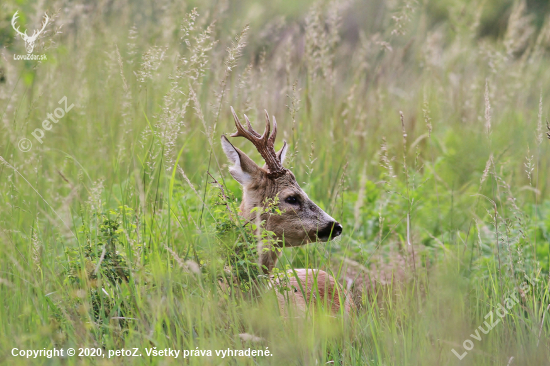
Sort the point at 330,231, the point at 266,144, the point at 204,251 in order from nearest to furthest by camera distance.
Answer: the point at 204,251
the point at 330,231
the point at 266,144

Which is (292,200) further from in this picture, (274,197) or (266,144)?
(266,144)

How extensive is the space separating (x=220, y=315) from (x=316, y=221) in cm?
103

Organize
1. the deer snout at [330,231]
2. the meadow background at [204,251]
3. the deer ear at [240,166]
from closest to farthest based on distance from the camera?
the meadow background at [204,251]
the deer snout at [330,231]
the deer ear at [240,166]

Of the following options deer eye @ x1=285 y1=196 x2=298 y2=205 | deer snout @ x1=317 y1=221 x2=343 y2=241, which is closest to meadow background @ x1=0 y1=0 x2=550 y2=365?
deer snout @ x1=317 y1=221 x2=343 y2=241

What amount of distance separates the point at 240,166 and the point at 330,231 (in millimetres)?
693

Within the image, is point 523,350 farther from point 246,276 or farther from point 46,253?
point 46,253

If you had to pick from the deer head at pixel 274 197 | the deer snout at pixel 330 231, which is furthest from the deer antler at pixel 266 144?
the deer snout at pixel 330 231

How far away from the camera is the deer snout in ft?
11.2

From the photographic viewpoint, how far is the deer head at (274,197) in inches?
136

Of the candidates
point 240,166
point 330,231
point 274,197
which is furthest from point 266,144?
point 330,231

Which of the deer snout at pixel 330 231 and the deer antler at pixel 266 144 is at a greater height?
the deer antler at pixel 266 144

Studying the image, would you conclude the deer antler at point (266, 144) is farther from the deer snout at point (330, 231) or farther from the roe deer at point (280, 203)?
the deer snout at point (330, 231)

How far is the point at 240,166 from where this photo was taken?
3615 millimetres

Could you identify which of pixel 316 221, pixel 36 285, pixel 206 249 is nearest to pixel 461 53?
pixel 316 221
